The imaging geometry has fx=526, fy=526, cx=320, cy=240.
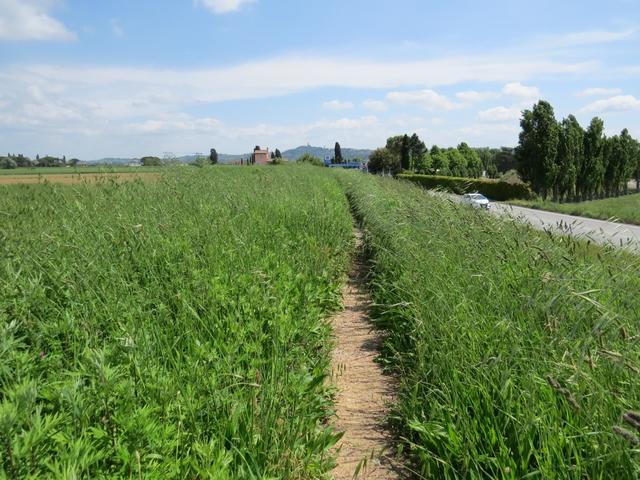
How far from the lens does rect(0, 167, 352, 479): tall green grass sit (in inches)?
90.3

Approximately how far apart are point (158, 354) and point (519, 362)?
2283 mm

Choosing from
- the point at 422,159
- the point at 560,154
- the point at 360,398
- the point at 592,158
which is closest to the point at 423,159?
the point at 422,159

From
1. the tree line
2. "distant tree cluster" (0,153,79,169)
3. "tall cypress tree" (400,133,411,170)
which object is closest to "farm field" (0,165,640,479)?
→ "distant tree cluster" (0,153,79,169)

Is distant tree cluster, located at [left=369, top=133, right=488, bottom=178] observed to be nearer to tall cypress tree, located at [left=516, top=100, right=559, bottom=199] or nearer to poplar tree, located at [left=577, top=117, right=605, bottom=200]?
poplar tree, located at [left=577, top=117, right=605, bottom=200]

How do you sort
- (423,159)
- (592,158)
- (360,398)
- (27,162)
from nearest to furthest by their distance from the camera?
(360,398) → (27,162) → (592,158) → (423,159)

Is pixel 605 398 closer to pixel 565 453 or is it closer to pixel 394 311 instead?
pixel 565 453

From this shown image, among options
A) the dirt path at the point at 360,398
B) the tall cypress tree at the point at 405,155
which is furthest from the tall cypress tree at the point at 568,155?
the tall cypress tree at the point at 405,155

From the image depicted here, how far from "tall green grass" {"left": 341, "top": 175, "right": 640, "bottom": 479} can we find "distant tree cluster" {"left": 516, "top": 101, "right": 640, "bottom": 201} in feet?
128

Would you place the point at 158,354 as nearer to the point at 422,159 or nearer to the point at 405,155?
the point at 422,159

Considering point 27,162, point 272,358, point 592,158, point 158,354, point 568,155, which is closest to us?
point 158,354

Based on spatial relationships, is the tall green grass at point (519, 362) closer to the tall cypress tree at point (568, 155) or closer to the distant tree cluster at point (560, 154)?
the distant tree cluster at point (560, 154)

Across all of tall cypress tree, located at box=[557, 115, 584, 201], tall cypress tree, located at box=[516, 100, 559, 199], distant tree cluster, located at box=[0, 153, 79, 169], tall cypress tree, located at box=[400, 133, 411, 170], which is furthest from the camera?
tall cypress tree, located at box=[400, 133, 411, 170]

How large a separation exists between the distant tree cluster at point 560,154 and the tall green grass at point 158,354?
129ft

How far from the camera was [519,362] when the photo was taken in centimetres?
310
